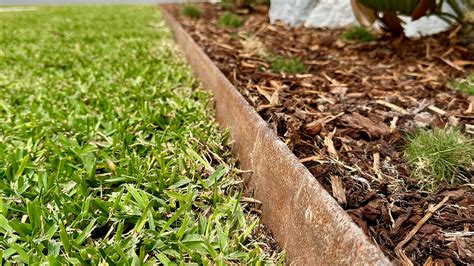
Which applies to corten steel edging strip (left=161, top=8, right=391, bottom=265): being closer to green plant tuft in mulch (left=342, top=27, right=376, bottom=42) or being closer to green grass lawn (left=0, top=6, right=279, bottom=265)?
green grass lawn (left=0, top=6, right=279, bottom=265)

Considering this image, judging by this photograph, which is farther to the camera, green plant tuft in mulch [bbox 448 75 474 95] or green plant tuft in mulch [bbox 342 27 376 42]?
green plant tuft in mulch [bbox 342 27 376 42]

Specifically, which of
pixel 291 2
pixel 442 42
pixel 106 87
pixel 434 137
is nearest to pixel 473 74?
pixel 442 42

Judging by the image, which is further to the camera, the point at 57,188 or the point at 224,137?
the point at 224,137

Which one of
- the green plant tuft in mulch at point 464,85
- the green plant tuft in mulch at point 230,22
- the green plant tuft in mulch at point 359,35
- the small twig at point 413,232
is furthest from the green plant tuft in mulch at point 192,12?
the small twig at point 413,232

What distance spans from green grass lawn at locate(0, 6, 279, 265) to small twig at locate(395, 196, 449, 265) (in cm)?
31

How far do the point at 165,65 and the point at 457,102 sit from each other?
2.02 metres

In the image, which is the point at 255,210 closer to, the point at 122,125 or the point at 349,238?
the point at 349,238

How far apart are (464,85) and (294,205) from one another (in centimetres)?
165

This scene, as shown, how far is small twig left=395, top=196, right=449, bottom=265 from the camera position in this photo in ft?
3.99

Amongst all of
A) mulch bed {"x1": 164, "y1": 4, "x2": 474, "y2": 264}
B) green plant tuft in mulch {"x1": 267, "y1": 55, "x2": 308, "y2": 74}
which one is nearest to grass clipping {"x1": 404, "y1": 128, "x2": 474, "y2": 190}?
mulch bed {"x1": 164, "y1": 4, "x2": 474, "y2": 264}

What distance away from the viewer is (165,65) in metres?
3.75

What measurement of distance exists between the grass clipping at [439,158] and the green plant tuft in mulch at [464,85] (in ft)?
2.87

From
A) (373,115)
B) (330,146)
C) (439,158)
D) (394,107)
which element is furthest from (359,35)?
(439,158)

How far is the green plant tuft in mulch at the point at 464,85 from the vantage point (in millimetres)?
2563
